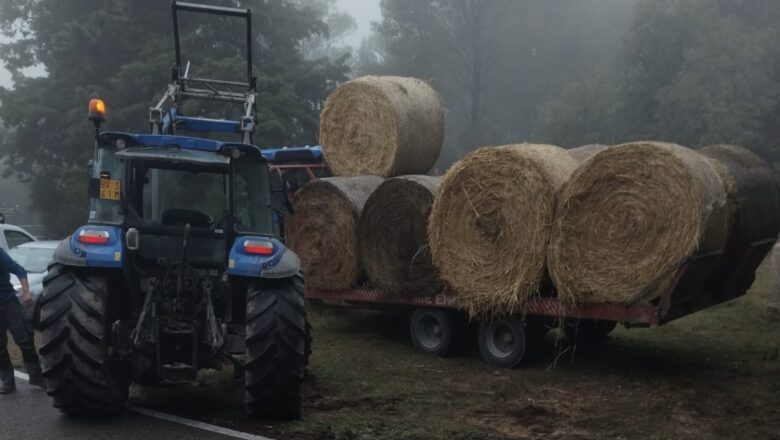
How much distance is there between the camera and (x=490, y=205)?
361 inches

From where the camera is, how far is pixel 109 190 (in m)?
6.92

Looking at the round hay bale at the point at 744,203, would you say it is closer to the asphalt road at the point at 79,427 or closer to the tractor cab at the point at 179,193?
the tractor cab at the point at 179,193

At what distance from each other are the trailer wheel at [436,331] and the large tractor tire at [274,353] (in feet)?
11.8

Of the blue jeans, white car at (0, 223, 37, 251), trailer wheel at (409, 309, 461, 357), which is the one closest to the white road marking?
the blue jeans

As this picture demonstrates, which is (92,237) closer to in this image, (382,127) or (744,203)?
(382,127)

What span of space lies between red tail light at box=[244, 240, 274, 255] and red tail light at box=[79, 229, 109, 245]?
1073 millimetres

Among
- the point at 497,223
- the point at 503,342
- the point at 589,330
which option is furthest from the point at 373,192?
the point at 589,330

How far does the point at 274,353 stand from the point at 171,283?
97 cm

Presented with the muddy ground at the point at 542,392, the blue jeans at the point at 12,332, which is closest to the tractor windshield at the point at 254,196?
the muddy ground at the point at 542,392

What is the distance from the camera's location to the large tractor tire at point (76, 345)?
6457 mm

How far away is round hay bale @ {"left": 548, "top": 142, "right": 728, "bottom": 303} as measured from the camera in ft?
25.4

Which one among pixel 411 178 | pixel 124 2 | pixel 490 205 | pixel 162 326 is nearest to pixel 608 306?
pixel 490 205

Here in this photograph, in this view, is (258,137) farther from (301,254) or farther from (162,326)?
(162,326)

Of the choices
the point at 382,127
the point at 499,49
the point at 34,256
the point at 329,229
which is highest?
the point at 499,49
